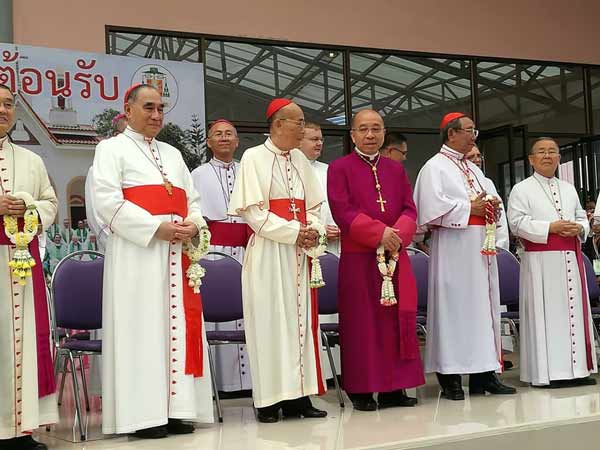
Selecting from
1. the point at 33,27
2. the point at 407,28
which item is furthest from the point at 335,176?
the point at 407,28

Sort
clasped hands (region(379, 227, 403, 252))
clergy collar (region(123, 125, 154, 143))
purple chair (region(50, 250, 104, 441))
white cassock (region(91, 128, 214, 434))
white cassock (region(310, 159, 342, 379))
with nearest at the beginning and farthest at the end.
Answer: white cassock (region(91, 128, 214, 434)) < clergy collar (region(123, 125, 154, 143)) < clasped hands (region(379, 227, 403, 252)) < purple chair (region(50, 250, 104, 441)) < white cassock (region(310, 159, 342, 379))

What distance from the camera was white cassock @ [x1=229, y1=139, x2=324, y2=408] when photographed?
5.37 metres

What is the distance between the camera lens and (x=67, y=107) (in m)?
7.51

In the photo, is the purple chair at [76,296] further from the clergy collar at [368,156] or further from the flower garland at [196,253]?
the clergy collar at [368,156]

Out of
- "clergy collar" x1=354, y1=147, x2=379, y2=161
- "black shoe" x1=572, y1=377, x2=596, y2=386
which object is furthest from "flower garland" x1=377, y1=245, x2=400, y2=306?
"black shoe" x1=572, y1=377, x2=596, y2=386

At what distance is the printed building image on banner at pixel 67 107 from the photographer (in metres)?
7.34

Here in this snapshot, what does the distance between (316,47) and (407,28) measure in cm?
121

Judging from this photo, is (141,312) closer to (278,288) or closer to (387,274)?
(278,288)

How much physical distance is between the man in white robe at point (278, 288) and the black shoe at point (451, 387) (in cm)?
99

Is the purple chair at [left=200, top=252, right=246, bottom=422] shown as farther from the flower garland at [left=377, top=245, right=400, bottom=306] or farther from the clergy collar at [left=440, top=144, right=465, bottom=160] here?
the clergy collar at [left=440, top=144, right=465, bottom=160]

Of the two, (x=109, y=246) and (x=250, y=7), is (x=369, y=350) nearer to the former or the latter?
(x=109, y=246)

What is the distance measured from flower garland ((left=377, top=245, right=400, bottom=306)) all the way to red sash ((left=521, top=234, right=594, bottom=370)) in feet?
4.29

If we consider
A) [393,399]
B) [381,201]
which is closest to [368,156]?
[381,201]

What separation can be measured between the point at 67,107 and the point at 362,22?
4.27 meters
